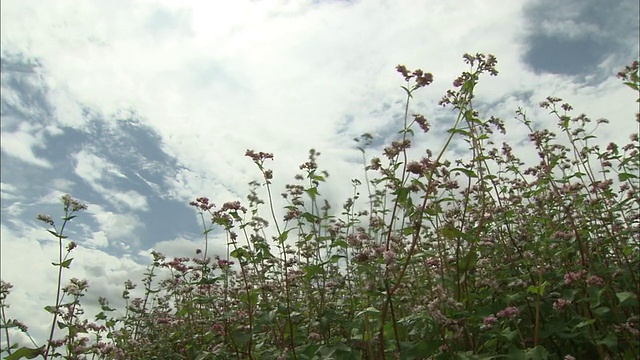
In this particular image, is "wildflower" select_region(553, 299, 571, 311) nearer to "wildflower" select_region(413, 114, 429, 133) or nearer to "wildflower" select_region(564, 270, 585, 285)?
"wildflower" select_region(564, 270, 585, 285)

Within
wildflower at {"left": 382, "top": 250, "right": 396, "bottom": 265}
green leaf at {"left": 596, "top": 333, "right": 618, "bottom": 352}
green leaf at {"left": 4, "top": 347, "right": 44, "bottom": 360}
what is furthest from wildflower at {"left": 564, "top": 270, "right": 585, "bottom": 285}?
green leaf at {"left": 4, "top": 347, "right": 44, "bottom": 360}

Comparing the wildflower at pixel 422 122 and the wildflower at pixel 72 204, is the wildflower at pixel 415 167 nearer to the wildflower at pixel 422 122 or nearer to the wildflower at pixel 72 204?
the wildflower at pixel 422 122

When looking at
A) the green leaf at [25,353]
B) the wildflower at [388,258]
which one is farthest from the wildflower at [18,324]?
the wildflower at [388,258]

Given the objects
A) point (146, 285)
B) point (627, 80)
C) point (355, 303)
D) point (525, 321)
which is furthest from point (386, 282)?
point (146, 285)

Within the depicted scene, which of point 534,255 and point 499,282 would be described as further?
point 534,255

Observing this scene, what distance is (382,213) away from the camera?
25.1 feet

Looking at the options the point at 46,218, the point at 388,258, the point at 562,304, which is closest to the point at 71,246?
the point at 46,218

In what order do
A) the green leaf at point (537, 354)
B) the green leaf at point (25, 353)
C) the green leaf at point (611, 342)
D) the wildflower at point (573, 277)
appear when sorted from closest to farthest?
A: the green leaf at point (537, 354)
the green leaf at point (611, 342)
the wildflower at point (573, 277)
the green leaf at point (25, 353)

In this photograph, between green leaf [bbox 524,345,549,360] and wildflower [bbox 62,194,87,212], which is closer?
green leaf [bbox 524,345,549,360]

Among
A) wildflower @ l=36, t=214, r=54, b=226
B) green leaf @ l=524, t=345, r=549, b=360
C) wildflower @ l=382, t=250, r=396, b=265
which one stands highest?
wildflower @ l=36, t=214, r=54, b=226

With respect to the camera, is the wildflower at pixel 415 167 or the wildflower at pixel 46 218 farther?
the wildflower at pixel 46 218

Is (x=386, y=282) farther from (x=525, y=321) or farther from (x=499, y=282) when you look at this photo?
(x=525, y=321)

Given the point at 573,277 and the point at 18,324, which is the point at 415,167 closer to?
the point at 573,277

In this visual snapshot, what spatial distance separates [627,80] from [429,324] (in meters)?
3.83
